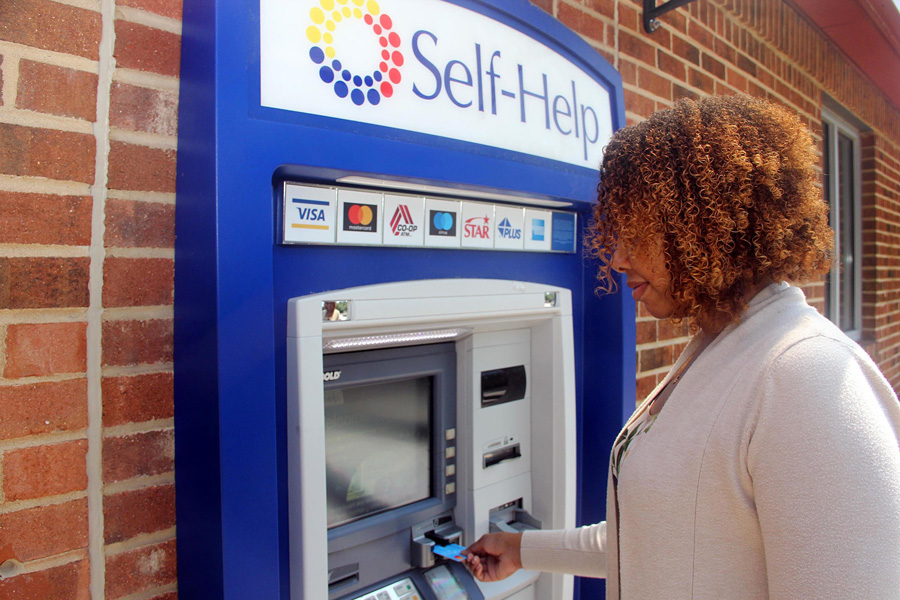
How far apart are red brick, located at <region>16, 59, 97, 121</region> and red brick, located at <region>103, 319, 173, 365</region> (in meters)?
0.37

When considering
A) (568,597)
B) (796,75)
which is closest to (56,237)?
(568,597)

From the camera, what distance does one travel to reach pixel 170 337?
1.16 m

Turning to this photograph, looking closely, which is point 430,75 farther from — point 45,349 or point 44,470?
point 44,470

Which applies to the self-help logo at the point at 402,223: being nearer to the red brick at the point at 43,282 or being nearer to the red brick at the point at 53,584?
the red brick at the point at 43,282

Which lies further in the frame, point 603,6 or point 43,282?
point 603,6

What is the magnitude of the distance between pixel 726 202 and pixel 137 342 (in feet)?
3.47

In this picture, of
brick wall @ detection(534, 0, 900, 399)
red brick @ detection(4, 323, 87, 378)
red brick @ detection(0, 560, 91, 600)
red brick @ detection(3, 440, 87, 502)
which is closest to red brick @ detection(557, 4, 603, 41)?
brick wall @ detection(534, 0, 900, 399)

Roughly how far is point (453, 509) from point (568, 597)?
1.33 feet

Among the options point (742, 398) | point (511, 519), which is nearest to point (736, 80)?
point (511, 519)

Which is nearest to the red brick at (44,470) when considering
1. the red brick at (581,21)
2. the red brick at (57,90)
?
the red brick at (57,90)

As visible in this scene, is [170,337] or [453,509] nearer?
[170,337]

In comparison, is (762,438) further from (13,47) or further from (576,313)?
(13,47)

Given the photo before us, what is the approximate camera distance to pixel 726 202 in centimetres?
99

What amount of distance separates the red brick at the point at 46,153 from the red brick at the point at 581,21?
1432mm
